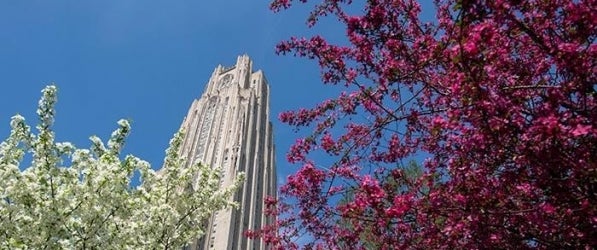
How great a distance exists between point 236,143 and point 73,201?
149 feet

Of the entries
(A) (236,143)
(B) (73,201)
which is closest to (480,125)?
(B) (73,201)

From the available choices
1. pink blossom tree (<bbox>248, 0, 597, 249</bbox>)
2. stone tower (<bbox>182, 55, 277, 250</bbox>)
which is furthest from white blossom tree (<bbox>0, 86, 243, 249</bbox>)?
stone tower (<bbox>182, 55, 277, 250</bbox>)

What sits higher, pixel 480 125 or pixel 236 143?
pixel 236 143

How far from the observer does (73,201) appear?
818 centimetres

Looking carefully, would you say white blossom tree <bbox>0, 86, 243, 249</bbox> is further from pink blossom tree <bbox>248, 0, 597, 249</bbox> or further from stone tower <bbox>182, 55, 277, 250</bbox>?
stone tower <bbox>182, 55, 277, 250</bbox>

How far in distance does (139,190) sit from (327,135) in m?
4.97

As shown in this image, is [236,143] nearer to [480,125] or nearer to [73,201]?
[73,201]

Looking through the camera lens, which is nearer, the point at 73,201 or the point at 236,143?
the point at 73,201

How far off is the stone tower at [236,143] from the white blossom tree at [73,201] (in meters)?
32.2

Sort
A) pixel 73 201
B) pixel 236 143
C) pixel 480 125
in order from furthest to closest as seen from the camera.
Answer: pixel 236 143 < pixel 73 201 < pixel 480 125

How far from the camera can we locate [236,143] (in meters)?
53.5

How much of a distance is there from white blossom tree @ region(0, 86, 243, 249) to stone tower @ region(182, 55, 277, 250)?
32244 mm

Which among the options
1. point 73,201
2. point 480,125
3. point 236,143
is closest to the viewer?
point 480,125

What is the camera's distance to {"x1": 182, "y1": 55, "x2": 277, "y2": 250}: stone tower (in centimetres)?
4522
